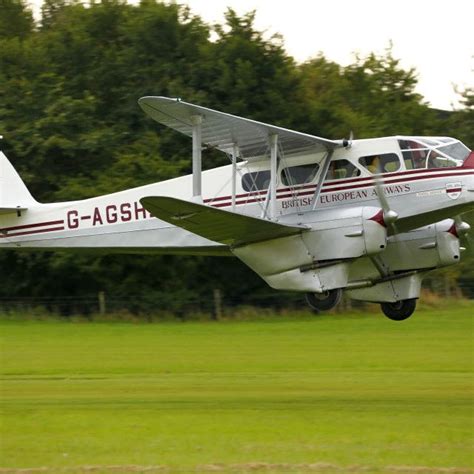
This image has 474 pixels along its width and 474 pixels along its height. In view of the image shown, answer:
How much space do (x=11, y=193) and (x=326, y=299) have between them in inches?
322

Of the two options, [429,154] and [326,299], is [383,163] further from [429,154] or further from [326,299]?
[326,299]

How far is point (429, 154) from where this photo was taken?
21.4 meters

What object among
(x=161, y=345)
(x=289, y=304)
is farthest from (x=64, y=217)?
(x=289, y=304)

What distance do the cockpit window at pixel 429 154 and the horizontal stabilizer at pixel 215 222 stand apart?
99.1 inches

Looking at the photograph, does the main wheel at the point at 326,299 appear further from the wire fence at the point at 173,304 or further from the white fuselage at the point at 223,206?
the wire fence at the point at 173,304

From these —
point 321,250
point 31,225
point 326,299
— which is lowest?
point 326,299

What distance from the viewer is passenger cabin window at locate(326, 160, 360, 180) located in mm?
21778

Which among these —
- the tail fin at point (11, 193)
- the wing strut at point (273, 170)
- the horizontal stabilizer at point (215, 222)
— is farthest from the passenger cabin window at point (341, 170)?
the tail fin at point (11, 193)

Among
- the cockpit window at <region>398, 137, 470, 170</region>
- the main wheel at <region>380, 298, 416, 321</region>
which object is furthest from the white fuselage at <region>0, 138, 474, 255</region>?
the main wheel at <region>380, 298, 416, 321</region>

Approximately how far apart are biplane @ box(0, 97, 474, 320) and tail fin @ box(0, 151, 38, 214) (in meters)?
2.46

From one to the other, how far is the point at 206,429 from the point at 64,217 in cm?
889

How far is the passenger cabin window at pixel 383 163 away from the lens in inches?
849

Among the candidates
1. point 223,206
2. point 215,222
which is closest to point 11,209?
point 223,206

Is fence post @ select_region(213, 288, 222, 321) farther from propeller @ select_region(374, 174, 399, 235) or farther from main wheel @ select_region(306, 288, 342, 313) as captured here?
propeller @ select_region(374, 174, 399, 235)
